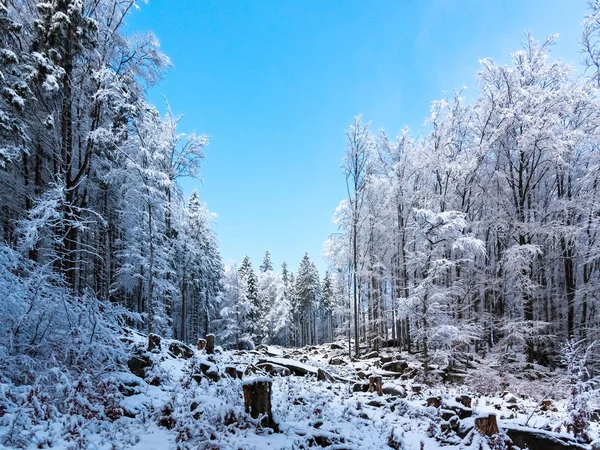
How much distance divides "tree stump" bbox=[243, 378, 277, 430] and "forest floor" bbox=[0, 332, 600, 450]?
14cm

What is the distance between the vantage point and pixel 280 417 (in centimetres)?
634

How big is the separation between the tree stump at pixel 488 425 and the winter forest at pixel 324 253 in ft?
0.11

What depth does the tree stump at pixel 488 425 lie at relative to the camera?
243 inches

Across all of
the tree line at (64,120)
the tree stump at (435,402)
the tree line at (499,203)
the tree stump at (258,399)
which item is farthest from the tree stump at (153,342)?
the tree line at (499,203)

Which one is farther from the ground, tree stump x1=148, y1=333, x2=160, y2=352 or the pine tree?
the pine tree

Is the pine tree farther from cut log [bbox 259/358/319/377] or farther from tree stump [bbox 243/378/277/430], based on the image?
tree stump [bbox 243/378/277/430]

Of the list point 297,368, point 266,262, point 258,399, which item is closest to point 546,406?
point 297,368

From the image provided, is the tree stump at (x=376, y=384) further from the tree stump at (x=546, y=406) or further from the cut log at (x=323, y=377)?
the tree stump at (x=546, y=406)

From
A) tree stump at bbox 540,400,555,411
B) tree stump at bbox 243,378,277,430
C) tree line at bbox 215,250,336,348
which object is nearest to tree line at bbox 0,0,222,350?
tree stump at bbox 243,378,277,430

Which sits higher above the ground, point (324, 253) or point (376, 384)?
point (324, 253)

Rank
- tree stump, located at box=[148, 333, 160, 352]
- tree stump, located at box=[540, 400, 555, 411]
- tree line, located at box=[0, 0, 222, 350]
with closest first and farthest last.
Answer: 1. tree line, located at box=[0, 0, 222, 350]
2. tree stump, located at box=[540, 400, 555, 411]
3. tree stump, located at box=[148, 333, 160, 352]

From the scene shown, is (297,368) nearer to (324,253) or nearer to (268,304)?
(324,253)

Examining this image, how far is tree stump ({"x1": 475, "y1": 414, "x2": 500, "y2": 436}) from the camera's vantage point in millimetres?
6168

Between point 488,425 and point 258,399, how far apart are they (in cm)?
442
